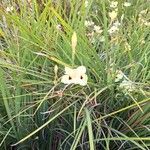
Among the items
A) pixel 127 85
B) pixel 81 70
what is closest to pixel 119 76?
pixel 127 85

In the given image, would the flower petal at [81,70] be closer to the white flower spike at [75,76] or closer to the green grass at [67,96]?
the white flower spike at [75,76]

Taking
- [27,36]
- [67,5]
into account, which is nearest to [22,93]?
[27,36]

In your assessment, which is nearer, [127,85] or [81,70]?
[81,70]

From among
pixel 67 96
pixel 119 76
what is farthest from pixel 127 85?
pixel 67 96

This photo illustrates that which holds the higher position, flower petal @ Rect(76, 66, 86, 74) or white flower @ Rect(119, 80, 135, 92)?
flower petal @ Rect(76, 66, 86, 74)

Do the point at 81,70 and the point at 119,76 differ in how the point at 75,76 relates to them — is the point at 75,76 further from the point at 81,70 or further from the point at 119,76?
the point at 119,76

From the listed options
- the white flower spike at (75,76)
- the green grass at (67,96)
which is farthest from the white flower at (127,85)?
→ the white flower spike at (75,76)

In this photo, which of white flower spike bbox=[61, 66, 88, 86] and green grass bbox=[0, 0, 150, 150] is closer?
white flower spike bbox=[61, 66, 88, 86]

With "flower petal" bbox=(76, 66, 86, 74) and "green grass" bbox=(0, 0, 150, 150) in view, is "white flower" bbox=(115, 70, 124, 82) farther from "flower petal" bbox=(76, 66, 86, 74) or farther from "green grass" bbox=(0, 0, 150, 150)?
"flower petal" bbox=(76, 66, 86, 74)

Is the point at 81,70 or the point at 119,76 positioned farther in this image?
the point at 119,76

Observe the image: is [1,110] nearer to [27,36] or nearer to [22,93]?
[22,93]

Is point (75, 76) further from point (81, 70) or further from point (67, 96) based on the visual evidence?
point (67, 96)

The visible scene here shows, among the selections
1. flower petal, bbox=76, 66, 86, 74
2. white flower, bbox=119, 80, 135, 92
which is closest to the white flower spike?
flower petal, bbox=76, 66, 86, 74

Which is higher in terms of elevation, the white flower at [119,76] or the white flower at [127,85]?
the white flower at [119,76]
